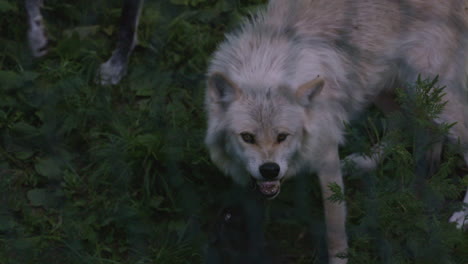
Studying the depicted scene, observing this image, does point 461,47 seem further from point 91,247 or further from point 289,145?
point 91,247

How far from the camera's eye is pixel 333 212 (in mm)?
3469

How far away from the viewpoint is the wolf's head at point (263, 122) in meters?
3.10

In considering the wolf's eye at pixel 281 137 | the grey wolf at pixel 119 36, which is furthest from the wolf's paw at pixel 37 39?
the wolf's eye at pixel 281 137

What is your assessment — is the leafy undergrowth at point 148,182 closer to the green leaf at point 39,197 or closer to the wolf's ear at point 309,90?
the green leaf at point 39,197

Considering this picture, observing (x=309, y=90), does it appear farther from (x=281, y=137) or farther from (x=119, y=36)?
(x=119, y=36)

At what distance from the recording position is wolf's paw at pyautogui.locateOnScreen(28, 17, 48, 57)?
4590 mm

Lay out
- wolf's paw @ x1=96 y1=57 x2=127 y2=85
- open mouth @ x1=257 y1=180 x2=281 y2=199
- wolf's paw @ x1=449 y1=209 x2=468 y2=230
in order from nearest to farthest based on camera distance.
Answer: open mouth @ x1=257 y1=180 x2=281 y2=199 → wolf's paw @ x1=449 y1=209 x2=468 y2=230 → wolf's paw @ x1=96 y1=57 x2=127 y2=85

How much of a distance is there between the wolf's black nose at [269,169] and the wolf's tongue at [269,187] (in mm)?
148

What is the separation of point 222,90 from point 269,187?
57cm

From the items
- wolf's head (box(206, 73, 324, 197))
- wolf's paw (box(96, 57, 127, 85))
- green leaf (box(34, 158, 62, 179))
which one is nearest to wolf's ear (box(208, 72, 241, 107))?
wolf's head (box(206, 73, 324, 197))

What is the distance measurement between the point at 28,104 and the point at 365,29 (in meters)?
2.30

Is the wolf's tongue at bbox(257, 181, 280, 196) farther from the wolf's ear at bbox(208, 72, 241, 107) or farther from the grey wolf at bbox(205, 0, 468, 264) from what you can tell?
the wolf's ear at bbox(208, 72, 241, 107)

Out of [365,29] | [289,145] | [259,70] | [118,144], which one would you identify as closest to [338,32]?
[365,29]

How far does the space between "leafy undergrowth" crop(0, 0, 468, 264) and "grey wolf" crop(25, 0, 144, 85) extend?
84 mm
